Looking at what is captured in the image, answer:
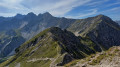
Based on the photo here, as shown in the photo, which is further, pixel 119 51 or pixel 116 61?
pixel 119 51

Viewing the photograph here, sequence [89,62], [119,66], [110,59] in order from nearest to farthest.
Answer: [119,66], [110,59], [89,62]

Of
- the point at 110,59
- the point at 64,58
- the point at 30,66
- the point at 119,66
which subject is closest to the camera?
the point at 119,66

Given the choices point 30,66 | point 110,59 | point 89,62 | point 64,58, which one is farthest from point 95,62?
point 30,66

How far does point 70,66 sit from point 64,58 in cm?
3893

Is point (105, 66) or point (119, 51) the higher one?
point (119, 51)

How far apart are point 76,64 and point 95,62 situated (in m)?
6.33

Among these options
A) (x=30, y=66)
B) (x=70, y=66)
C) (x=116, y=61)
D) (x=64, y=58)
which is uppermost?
(x=116, y=61)

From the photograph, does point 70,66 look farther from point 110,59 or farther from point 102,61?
point 110,59

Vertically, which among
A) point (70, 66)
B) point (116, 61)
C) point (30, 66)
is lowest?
point (30, 66)

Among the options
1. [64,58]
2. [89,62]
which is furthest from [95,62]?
[64,58]

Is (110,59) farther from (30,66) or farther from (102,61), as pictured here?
(30,66)

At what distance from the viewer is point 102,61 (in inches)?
1341

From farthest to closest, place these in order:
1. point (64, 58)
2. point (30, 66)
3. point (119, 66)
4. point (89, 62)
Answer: point (30, 66)
point (64, 58)
point (89, 62)
point (119, 66)

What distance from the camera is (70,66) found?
37.7 meters
